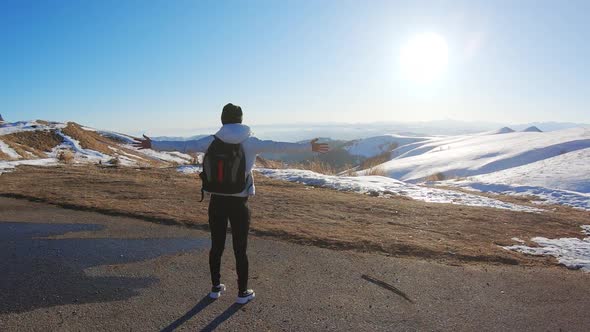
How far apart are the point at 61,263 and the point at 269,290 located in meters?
2.81

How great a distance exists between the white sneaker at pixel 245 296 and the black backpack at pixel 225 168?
1090 millimetres

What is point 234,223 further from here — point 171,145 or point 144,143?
point 144,143

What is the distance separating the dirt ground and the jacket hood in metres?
2.72

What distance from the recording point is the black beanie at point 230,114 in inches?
163

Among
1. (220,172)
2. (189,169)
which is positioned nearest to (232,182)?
(220,172)

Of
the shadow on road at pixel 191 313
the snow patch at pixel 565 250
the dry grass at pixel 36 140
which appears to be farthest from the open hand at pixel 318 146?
the dry grass at pixel 36 140

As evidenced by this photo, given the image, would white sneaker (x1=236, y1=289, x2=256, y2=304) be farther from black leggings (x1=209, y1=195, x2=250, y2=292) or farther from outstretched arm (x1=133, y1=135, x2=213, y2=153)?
outstretched arm (x1=133, y1=135, x2=213, y2=153)

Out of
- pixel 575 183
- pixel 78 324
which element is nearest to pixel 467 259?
pixel 78 324

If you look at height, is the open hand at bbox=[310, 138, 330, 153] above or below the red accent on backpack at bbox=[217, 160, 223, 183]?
above

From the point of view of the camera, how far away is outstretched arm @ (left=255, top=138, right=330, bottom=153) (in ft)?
13.9

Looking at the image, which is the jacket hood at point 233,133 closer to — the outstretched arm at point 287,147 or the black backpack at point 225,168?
the black backpack at point 225,168

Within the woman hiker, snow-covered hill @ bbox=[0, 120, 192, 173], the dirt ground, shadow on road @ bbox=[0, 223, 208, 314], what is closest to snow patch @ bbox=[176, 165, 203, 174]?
the dirt ground

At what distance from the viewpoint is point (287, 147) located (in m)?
4.62

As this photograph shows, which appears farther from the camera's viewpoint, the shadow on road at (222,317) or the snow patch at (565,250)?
the snow patch at (565,250)
